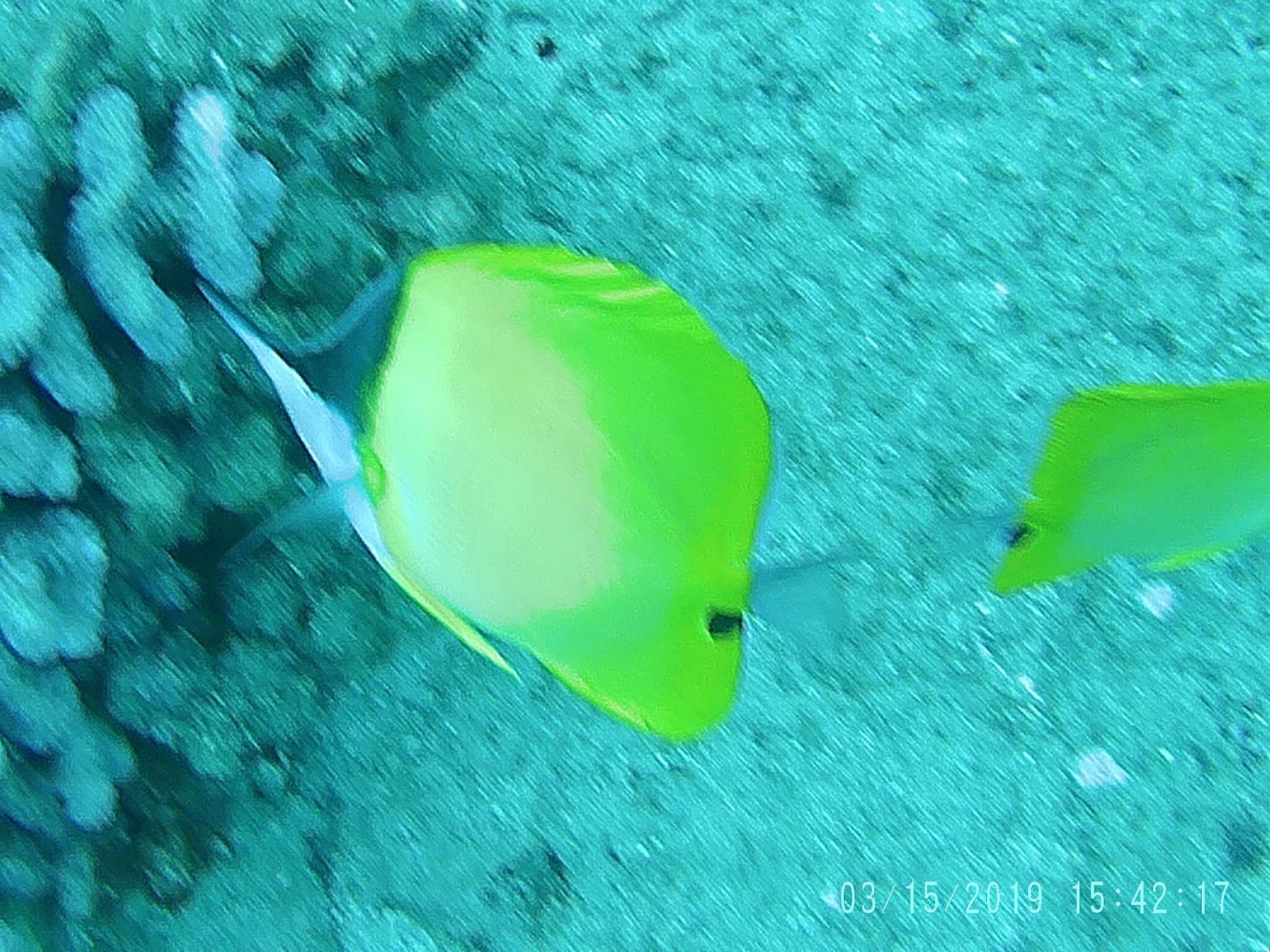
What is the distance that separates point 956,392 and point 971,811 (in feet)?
1.84

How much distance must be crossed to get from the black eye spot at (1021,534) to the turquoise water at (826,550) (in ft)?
1.05

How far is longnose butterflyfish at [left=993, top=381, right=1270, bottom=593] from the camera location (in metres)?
1.08

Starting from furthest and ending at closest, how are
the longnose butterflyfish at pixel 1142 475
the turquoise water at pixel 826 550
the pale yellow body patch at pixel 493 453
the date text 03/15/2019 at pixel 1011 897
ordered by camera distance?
the date text 03/15/2019 at pixel 1011 897 → the turquoise water at pixel 826 550 → the longnose butterflyfish at pixel 1142 475 → the pale yellow body patch at pixel 493 453

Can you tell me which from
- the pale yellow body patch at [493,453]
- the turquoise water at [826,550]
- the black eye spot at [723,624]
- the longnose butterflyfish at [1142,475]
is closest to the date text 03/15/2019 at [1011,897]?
the turquoise water at [826,550]

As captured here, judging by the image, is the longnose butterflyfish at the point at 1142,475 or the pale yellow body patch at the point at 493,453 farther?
the longnose butterflyfish at the point at 1142,475

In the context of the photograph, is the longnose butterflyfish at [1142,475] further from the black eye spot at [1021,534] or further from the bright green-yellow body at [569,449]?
the bright green-yellow body at [569,449]

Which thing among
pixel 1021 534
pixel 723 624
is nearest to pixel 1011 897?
pixel 1021 534

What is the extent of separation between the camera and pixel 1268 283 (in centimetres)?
157

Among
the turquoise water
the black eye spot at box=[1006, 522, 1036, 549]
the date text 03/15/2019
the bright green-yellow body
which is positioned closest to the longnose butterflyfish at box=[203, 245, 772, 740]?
the bright green-yellow body

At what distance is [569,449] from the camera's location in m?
0.89

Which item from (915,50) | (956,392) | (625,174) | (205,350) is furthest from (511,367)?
(915,50)

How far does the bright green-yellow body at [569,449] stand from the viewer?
891mm

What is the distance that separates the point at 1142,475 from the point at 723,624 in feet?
1.56

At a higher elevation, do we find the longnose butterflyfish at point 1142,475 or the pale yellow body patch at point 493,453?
the pale yellow body patch at point 493,453
